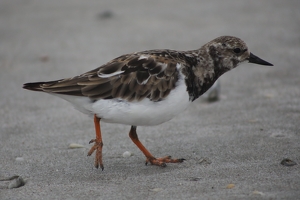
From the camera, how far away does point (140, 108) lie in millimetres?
3787

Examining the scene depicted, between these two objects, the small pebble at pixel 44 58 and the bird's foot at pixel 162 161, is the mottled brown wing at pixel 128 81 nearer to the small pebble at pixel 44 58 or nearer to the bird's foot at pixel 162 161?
the bird's foot at pixel 162 161

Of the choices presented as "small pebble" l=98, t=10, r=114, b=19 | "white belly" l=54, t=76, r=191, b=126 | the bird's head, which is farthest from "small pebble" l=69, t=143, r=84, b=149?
"small pebble" l=98, t=10, r=114, b=19

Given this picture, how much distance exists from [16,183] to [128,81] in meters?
1.12

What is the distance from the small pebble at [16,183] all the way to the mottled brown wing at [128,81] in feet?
2.32

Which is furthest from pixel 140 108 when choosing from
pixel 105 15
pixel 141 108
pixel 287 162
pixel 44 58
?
pixel 105 15

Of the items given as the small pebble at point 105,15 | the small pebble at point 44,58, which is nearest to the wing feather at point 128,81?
the small pebble at point 44,58

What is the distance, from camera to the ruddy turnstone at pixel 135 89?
3.79 metres

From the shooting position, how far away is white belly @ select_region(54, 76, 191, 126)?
3.77m

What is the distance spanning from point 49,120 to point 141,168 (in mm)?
1437

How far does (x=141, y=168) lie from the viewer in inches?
158

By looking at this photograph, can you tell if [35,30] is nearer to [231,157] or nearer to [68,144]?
[68,144]

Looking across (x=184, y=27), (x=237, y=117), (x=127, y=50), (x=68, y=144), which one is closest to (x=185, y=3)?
(x=184, y=27)

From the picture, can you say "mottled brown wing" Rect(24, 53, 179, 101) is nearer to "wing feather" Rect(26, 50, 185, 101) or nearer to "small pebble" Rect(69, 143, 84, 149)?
"wing feather" Rect(26, 50, 185, 101)

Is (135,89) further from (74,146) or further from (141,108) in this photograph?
(74,146)
